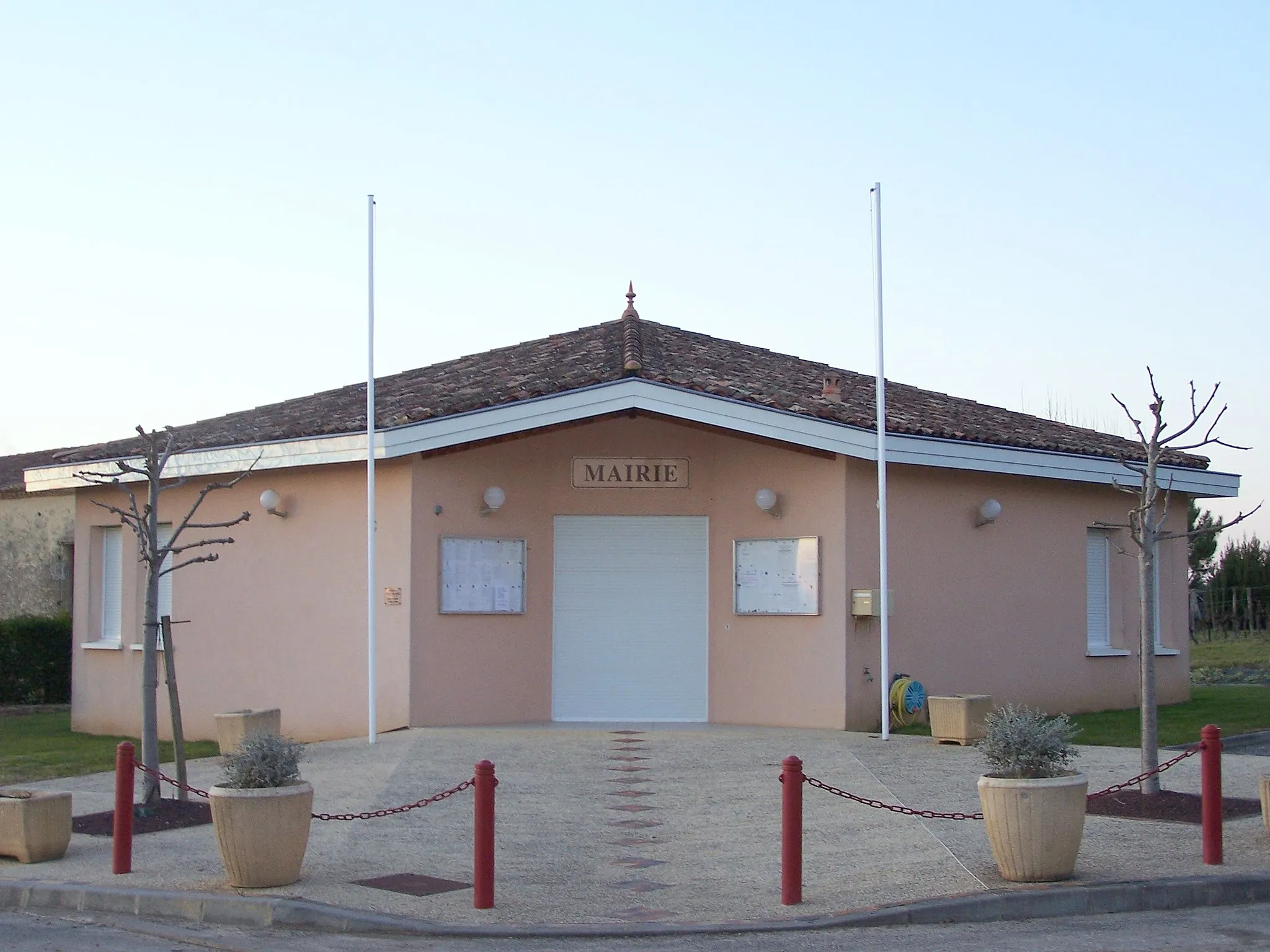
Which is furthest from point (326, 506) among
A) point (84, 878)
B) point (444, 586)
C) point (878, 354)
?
point (84, 878)

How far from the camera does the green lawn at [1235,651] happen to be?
2919cm

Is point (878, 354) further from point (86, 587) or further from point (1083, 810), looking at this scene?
point (86, 587)

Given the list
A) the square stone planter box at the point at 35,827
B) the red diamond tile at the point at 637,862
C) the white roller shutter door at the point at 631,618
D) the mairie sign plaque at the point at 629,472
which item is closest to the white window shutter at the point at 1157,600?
the white roller shutter door at the point at 631,618

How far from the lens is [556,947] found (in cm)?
738

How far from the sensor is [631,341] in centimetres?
1828

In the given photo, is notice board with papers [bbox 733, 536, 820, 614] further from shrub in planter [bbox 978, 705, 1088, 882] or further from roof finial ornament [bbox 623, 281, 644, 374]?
shrub in planter [bbox 978, 705, 1088, 882]

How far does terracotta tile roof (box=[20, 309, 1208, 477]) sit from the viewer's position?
50.9 ft

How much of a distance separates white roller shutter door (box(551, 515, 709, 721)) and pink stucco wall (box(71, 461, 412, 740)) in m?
2.05

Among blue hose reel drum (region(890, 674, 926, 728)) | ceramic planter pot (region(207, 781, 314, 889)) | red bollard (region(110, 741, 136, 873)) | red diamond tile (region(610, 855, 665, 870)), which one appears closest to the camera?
ceramic planter pot (region(207, 781, 314, 889))

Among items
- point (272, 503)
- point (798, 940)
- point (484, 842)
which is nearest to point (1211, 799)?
point (798, 940)

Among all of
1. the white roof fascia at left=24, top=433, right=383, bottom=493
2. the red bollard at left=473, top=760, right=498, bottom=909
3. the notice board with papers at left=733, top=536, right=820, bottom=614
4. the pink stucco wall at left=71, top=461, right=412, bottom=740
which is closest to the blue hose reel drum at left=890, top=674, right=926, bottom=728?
the notice board with papers at left=733, top=536, right=820, bottom=614

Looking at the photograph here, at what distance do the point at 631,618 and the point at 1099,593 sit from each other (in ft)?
22.3

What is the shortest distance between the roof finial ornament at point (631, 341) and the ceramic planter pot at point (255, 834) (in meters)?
7.88

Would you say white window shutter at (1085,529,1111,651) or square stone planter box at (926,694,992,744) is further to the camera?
white window shutter at (1085,529,1111,651)
